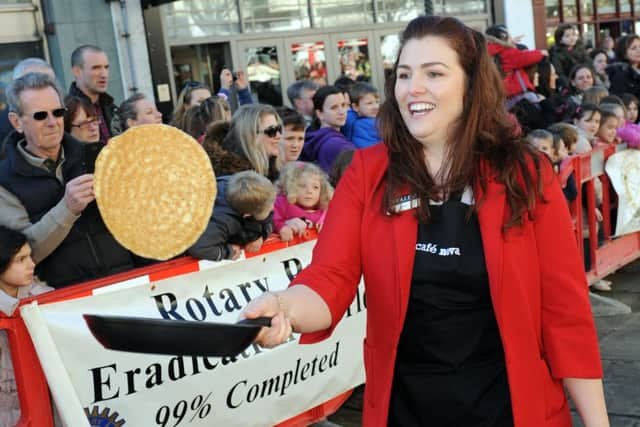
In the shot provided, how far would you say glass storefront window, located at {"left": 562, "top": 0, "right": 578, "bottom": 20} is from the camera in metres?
16.7

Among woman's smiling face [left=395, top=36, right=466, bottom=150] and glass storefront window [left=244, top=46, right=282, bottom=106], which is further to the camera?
glass storefront window [left=244, top=46, right=282, bottom=106]

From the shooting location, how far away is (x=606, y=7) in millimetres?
17891

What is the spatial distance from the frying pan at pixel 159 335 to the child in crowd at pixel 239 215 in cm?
229

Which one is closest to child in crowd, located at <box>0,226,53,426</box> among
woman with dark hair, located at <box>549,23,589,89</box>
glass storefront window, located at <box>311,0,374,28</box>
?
woman with dark hair, located at <box>549,23,589,89</box>

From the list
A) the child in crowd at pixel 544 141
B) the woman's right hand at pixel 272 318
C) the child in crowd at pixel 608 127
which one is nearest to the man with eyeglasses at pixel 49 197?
the woman's right hand at pixel 272 318

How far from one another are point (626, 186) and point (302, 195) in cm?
366

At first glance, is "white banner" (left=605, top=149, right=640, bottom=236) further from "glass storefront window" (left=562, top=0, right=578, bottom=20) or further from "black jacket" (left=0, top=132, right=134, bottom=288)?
"glass storefront window" (left=562, top=0, right=578, bottom=20)

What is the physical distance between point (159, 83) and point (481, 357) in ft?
29.1

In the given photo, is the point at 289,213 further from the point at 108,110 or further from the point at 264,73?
the point at 264,73

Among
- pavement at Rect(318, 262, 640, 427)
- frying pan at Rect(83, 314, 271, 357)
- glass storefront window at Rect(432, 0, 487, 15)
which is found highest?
glass storefront window at Rect(432, 0, 487, 15)

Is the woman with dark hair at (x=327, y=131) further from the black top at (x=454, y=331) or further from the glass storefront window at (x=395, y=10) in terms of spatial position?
the glass storefront window at (x=395, y=10)

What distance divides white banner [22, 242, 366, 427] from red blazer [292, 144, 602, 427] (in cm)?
163

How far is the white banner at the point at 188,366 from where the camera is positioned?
3.31 meters

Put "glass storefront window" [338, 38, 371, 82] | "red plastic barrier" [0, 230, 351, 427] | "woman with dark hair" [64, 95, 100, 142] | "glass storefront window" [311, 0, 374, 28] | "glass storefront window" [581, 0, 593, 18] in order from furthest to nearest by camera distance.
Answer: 1. "glass storefront window" [581, 0, 593, 18]
2. "glass storefront window" [338, 38, 371, 82]
3. "glass storefront window" [311, 0, 374, 28]
4. "woman with dark hair" [64, 95, 100, 142]
5. "red plastic barrier" [0, 230, 351, 427]
